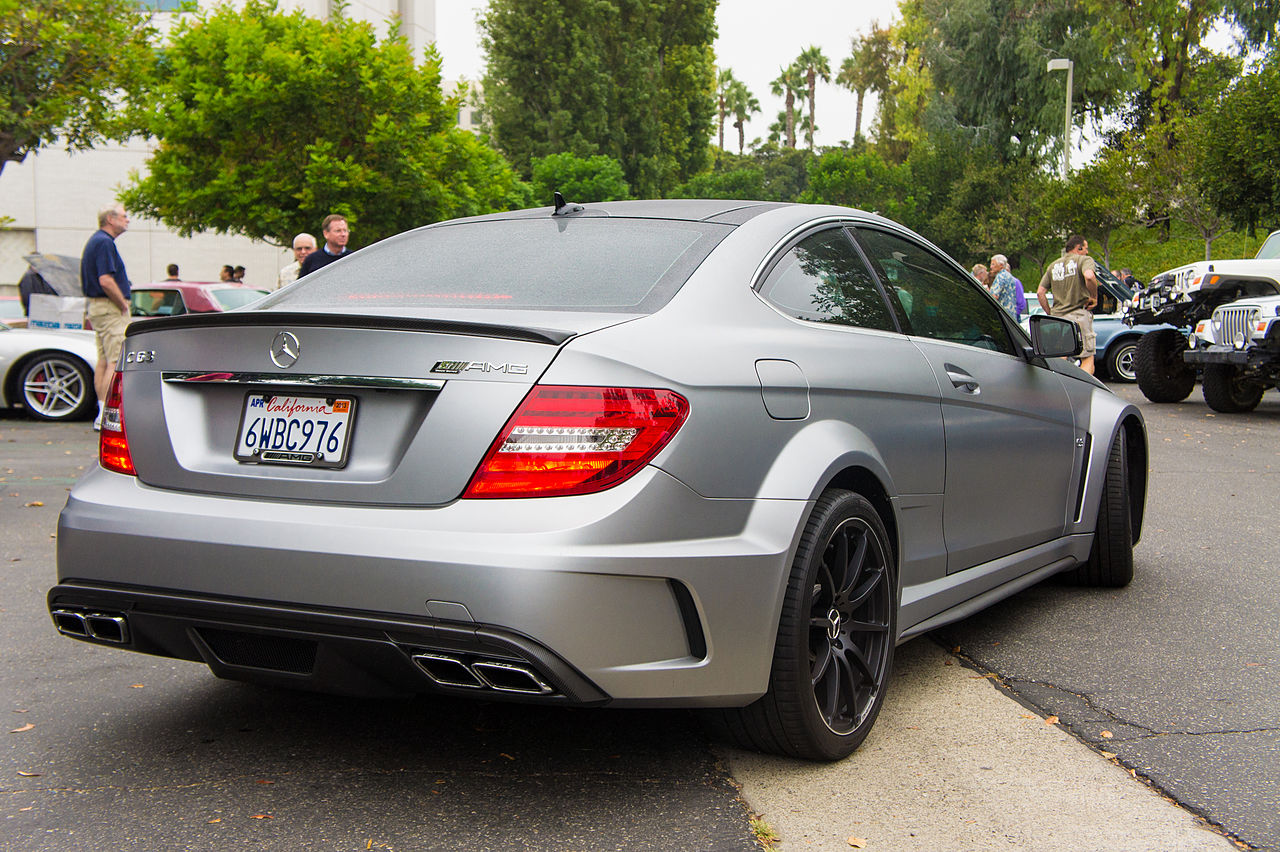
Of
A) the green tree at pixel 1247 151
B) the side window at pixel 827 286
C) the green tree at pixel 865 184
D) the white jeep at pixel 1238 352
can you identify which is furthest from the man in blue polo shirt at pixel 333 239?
the green tree at pixel 865 184

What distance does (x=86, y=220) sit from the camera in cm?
3884

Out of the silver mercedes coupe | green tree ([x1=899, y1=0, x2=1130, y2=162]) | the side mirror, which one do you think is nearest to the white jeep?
the side mirror

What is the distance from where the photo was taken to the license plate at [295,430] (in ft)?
9.14

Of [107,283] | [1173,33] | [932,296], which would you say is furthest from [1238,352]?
[1173,33]

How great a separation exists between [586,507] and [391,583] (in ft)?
1.46

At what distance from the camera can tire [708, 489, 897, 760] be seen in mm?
2963

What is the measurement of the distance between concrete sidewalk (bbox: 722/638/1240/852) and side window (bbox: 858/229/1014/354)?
1.26 metres

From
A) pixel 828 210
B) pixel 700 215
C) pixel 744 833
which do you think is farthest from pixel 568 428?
pixel 828 210

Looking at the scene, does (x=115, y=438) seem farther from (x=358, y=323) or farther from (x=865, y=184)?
(x=865, y=184)

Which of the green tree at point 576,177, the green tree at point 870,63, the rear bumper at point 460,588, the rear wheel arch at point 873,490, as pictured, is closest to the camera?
the rear bumper at point 460,588

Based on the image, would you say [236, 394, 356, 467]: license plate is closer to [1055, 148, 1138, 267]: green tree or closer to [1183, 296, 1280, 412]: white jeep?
[1183, 296, 1280, 412]: white jeep

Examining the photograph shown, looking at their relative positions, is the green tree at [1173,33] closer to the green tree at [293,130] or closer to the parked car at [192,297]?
the green tree at [293,130]

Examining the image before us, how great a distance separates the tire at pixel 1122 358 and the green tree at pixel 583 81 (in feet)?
102

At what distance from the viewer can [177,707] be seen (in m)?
3.65
